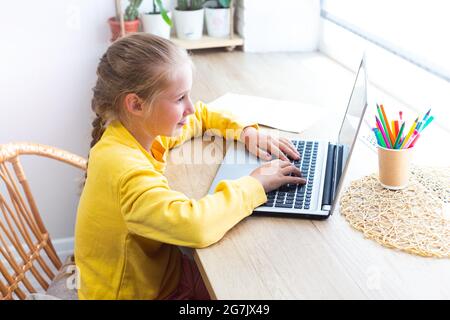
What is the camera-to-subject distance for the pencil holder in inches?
39.5

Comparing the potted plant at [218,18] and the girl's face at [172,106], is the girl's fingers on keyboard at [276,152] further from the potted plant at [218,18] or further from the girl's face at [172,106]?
the potted plant at [218,18]

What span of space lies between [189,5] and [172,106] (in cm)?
95

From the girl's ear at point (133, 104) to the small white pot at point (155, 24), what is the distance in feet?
2.72

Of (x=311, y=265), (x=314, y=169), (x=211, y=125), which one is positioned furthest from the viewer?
(x=211, y=125)

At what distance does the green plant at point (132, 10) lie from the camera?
1803 mm

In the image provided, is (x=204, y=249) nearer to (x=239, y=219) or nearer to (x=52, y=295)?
(x=239, y=219)

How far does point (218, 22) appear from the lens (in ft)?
6.38

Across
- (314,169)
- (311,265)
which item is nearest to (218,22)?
(314,169)

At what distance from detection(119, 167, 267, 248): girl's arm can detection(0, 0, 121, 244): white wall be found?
1.08 meters

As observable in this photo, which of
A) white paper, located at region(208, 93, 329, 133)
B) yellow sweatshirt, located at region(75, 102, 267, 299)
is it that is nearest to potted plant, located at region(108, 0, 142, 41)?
white paper, located at region(208, 93, 329, 133)

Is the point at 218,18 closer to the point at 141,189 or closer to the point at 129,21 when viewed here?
the point at 129,21

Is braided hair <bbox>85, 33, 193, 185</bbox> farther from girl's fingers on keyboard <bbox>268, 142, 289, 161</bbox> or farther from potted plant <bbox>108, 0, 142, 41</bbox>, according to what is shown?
potted plant <bbox>108, 0, 142, 41</bbox>

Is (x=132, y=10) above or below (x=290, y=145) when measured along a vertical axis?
above

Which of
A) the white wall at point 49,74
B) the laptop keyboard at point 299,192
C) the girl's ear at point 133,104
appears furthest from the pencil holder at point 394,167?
the white wall at point 49,74
